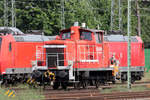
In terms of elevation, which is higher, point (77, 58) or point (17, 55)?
point (17, 55)

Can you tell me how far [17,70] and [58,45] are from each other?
3.23m

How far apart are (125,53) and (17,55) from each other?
7583 millimetres

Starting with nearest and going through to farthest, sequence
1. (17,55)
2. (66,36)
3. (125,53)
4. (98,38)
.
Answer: (98,38), (66,36), (17,55), (125,53)

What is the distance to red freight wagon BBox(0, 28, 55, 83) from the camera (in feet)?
68.1

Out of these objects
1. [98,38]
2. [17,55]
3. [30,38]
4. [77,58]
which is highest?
[30,38]

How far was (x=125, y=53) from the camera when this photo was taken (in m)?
24.4

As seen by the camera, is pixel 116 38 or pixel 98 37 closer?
pixel 98 37

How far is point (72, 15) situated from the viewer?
39.2 metres

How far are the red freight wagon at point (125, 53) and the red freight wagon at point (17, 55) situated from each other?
15.2 feet

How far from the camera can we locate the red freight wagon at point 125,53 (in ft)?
77.1

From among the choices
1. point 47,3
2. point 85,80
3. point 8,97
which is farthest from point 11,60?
point 47,3

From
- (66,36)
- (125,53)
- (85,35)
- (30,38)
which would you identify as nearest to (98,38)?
(85,35)

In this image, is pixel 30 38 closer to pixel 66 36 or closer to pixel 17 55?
pixel 17 55

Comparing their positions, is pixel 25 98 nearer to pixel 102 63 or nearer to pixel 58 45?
pixel 58 45
